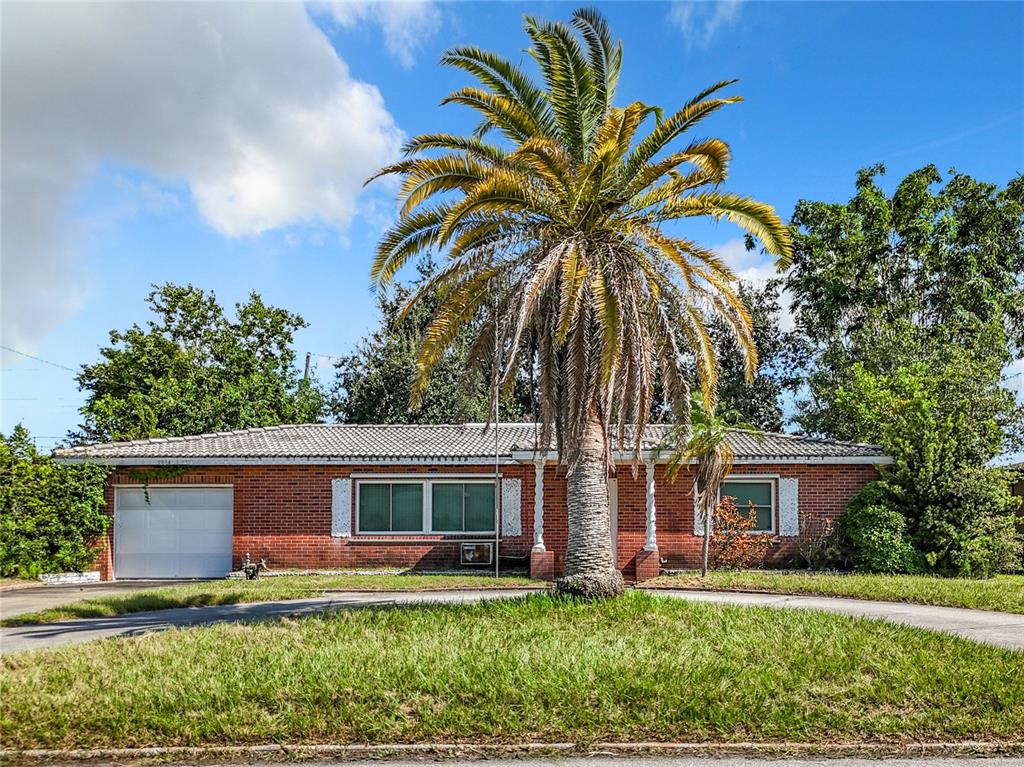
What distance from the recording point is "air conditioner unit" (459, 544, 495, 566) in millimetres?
23047

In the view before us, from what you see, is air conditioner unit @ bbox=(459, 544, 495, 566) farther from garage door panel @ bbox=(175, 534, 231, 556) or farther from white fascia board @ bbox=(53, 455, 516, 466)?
garage door panel @ bbox=(175, 534, 231, 556)

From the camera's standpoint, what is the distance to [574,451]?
13.1 metres

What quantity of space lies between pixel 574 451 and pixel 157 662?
6254mm

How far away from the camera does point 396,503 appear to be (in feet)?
78.1

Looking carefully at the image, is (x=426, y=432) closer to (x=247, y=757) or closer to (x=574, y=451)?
(x=574, y=451)

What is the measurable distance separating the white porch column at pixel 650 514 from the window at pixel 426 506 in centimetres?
414

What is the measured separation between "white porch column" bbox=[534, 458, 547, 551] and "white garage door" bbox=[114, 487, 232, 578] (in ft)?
25.9

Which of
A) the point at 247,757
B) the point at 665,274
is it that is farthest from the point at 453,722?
the point at 665,274

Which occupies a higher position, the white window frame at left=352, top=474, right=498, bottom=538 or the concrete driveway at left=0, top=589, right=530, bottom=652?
the white window frame at left=352, top=474, right=498, bottom=538

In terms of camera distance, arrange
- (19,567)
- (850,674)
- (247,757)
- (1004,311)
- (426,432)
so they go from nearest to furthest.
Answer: (247,757) < (850,674) < (19,567) < (426,432) < (1004,311)

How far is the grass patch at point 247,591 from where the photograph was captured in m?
15.0

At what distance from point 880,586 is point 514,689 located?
37.5 feet

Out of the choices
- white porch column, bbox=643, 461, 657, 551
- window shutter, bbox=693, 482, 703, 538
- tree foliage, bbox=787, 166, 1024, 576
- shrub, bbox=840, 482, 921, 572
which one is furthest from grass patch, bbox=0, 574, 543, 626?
tree foliage, bbox=787, 166, 1024, 576

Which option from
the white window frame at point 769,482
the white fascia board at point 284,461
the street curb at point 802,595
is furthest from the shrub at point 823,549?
the white fascia board at point 284,461
